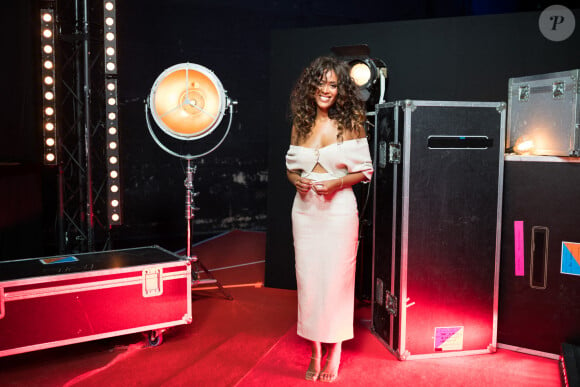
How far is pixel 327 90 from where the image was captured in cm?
253

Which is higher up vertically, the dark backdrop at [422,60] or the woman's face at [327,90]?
the dark backdrop at [422,60]

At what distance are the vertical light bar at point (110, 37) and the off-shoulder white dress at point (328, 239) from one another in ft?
5.90

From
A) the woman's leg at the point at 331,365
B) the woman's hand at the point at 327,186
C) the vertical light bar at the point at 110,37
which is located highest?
the vertical light bar at the point at 110,37

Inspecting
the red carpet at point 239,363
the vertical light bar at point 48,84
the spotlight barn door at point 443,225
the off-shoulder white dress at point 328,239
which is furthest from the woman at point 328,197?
the vertical light bar at point 48,84

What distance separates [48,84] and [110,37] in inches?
22.1

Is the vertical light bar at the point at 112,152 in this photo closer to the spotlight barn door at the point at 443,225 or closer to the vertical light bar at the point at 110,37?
the vertical light bar at the point at 110,37

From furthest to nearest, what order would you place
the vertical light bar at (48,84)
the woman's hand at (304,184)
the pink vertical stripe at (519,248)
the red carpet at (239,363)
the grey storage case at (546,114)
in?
the vertical light bar at (48,84) < the pink vertical stripe at (519,248) < the grey storage case at (546,114) < the red carpet at (239,363) < the woman's hand at (304,184)

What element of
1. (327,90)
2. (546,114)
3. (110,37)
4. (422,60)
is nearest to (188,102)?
(110,37)

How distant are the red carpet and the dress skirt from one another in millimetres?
321

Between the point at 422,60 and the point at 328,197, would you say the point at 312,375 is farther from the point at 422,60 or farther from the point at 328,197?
→ the point at 422,60

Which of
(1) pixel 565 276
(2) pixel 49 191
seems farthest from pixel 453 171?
(2) pixel 49 191

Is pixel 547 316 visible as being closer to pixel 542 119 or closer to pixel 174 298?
pixel 542 119

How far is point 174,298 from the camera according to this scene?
120 inches

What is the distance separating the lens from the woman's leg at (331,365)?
2609 millimetres
